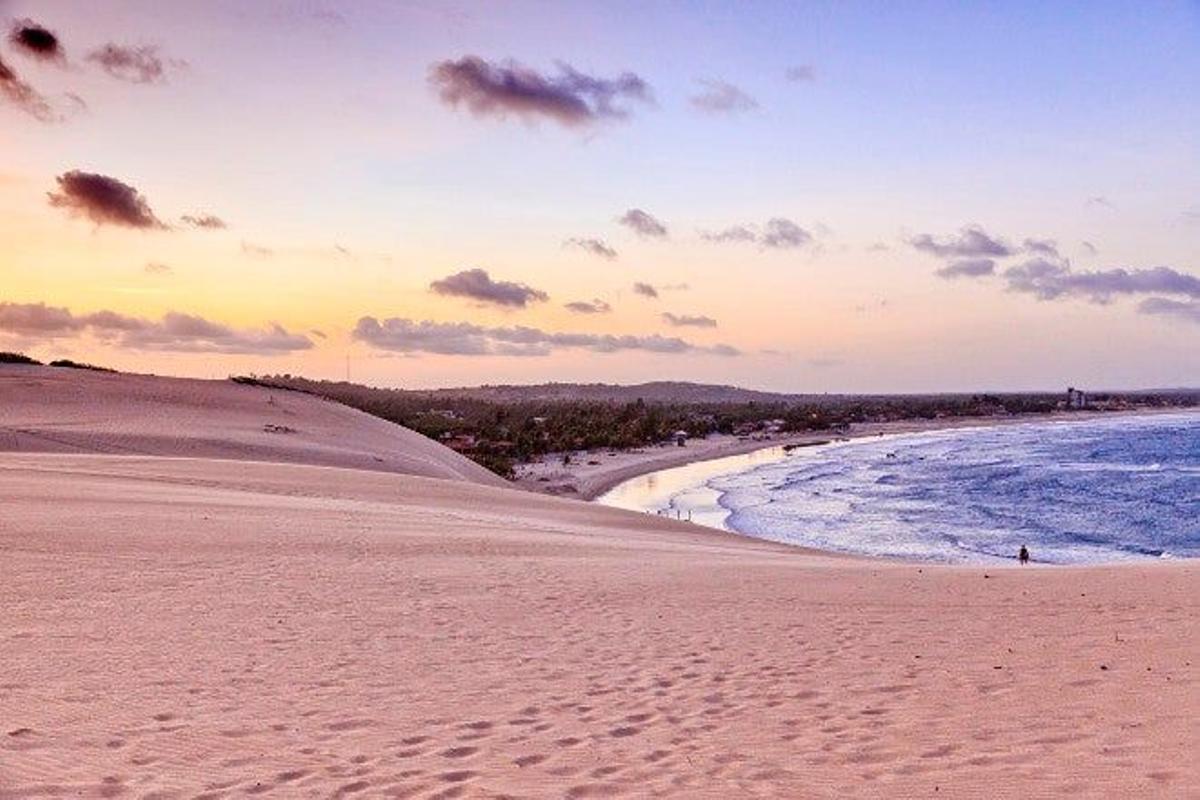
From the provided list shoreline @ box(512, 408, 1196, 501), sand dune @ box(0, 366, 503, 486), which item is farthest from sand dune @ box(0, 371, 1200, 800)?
shoreline @ box(512, 408, 1196, 501)

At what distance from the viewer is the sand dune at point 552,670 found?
7.00m

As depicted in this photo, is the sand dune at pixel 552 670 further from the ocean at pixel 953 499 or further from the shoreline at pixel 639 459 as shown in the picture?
the shoreline at pixel 639 459

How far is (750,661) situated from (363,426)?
41.2m

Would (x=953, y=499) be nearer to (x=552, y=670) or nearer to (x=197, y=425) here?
(x=197, y=425)

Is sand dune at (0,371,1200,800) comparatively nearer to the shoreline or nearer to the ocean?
the ocean

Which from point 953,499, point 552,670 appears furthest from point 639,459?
point 552,670

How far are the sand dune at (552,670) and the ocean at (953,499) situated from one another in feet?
59.5

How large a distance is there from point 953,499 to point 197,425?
32.4m

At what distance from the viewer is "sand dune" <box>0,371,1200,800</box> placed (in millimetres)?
7000

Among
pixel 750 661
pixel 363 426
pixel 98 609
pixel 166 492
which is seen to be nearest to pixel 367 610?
pixel 98 609

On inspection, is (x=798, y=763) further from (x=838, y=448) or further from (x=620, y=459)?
(x=838, y=448)

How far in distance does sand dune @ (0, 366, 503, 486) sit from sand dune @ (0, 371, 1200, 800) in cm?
1849

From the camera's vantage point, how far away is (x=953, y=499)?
47.7 metres

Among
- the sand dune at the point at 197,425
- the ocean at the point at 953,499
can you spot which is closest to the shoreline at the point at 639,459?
the ocean at the point at 953,499
